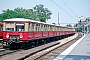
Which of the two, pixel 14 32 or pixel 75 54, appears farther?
pixel 14 32

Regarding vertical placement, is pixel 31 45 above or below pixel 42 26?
below

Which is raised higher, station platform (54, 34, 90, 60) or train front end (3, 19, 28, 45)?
train front end (3, 19, 28, 45)

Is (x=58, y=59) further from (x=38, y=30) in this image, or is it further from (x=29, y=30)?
(x=38, y=30)

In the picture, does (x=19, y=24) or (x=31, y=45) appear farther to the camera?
(x=31, y=45)

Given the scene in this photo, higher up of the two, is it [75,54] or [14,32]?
[14,32]

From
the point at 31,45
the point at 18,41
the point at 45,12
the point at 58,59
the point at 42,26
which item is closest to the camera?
the point at 58,59

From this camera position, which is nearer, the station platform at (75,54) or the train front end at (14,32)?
the station platform at (75,54)

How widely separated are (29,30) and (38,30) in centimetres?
319

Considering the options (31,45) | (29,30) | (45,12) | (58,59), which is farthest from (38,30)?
(45,12)

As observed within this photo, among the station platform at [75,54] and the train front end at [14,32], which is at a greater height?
the train front end at [14,32]

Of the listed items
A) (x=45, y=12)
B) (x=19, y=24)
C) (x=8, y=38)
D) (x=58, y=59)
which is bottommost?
(x=58, y=59)

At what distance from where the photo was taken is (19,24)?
18656 mm

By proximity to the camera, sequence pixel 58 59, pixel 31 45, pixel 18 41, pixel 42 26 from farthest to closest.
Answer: pixel 42 26 → pixel 31 45 → pixel 18 41 → pixel 58 59

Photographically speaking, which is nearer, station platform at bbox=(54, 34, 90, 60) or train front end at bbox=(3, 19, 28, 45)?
station platform at bbox=(54, 34, 90, 60)
